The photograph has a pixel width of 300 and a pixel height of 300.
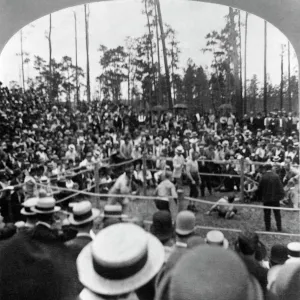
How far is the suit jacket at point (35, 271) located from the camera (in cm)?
165

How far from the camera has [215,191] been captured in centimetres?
692

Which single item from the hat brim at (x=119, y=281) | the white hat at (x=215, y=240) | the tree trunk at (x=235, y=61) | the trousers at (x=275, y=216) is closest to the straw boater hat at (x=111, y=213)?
the white hat at (x=215, y=240)

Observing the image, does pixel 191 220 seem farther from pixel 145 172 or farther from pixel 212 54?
pixel 212 54

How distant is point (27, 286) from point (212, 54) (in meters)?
7.39

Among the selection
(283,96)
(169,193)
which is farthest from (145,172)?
(283,96)

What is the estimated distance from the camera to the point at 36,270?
5.49 feet

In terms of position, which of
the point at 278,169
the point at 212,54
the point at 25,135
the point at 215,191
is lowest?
the point at 215,191

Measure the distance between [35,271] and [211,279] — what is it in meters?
0.80

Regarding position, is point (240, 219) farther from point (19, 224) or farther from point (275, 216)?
point (19, 224)

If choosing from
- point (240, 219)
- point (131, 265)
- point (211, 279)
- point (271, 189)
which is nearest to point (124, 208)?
point (240, 219)

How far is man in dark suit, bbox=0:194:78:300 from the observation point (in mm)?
1652

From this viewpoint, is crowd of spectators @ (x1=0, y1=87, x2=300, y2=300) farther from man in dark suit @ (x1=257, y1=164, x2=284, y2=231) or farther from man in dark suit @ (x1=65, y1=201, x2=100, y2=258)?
man in dark suit @ (x1=257, y1=164, x2=284, y2=231)

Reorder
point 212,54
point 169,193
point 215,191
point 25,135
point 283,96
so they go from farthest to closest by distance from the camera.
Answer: point 283,96
point 212,54
point 215,191
point 25,135
point 169,193

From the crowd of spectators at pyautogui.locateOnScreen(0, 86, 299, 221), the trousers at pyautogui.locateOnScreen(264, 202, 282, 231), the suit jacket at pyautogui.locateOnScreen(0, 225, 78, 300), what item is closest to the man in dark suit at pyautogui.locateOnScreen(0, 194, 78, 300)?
the suit jacket at pyautogui.locateOnScreen(0, 225, 78, 300)
